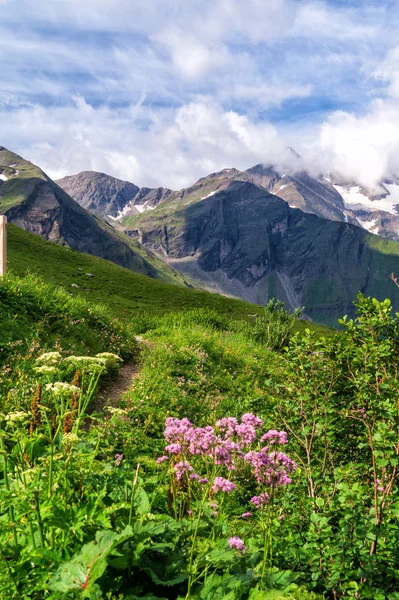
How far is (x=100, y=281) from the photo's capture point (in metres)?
48.2

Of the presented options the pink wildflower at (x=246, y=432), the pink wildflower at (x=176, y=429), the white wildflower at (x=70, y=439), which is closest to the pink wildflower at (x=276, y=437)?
the pink wildflower at (x=246, y=432)

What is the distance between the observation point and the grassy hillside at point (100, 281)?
42531 millimetres

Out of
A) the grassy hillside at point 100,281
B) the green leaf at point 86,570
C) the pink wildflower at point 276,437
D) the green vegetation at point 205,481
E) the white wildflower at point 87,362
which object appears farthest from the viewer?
the grassy hillside at point 100,281

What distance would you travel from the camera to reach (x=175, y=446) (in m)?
4.02

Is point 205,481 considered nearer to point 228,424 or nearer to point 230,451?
point 230,451

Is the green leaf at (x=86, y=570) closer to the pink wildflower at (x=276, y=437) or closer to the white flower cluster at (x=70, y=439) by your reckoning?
the white flower cluster at (x=70, y=439)

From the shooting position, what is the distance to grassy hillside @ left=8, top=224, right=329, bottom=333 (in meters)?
42.5

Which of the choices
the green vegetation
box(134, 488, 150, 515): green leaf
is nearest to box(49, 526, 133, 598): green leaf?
the green vegetation

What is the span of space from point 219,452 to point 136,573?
1100 mm

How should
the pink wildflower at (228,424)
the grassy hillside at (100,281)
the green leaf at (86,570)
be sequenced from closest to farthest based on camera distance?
the green leaf at (86,570), the pink wildflower at (228,424), the grassy hillside at (100,281)

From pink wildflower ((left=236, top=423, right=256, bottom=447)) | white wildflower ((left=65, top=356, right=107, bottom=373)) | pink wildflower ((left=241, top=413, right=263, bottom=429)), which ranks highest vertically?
white wildflower ((left=65, top=356, right=107, bottom=373))

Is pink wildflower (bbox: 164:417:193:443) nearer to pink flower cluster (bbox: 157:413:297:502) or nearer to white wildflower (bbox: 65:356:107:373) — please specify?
pink flower cluster (bbox: 157:413:297:502)

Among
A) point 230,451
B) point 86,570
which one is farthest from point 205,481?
point 86,570

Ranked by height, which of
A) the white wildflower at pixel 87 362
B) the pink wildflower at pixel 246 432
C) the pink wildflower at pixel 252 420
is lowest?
the pink wildflower at pixel 246 432
